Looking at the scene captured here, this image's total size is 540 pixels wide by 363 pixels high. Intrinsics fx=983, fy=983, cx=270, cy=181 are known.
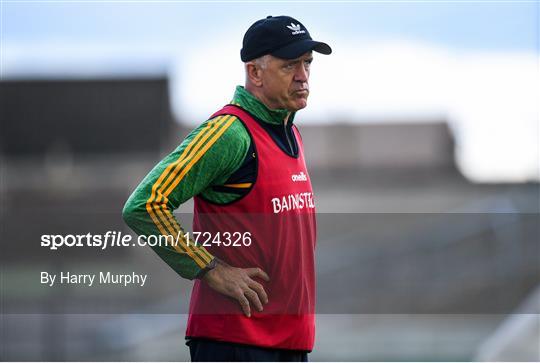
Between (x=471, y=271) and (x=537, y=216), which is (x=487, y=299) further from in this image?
(x=537, y=216)

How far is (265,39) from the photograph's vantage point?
4082mm

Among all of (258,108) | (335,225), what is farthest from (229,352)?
(335,225)

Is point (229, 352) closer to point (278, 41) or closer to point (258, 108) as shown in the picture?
point (258, 108)

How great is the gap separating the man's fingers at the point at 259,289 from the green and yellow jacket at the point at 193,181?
0.64 ft

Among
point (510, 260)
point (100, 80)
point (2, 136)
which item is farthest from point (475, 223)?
point (2, 136)

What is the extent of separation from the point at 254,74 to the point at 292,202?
57 centimetres

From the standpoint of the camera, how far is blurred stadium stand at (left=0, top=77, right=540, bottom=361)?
1112 centimetres

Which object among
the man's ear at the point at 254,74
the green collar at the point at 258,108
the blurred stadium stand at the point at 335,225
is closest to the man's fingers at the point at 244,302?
the green collar at the point at 258,108

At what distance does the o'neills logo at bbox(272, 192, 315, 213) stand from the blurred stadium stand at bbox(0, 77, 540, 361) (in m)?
2.47

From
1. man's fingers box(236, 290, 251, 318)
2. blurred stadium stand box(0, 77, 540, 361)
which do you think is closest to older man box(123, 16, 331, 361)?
man's fingers box(236, 290, 251, 318)

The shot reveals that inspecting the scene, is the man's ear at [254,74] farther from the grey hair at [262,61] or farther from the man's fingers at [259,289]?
the man's fingers at [259,289]

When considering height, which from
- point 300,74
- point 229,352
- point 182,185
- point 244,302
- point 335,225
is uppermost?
point 300,74

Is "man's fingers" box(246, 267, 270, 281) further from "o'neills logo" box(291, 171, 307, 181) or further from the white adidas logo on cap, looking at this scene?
the white adidas logo on cap

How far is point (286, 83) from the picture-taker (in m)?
4.07
